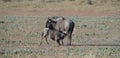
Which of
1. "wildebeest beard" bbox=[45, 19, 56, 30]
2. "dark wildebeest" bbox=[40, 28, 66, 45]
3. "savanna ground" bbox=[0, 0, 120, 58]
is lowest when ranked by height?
"savanna ground" bbox=[0, 0, 120, 58]

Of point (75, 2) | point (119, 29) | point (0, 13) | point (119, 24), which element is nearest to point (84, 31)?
point (119, 29)

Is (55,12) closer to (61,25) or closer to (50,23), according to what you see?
(61,25)

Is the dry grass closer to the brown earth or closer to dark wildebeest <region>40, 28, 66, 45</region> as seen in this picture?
the brown earth

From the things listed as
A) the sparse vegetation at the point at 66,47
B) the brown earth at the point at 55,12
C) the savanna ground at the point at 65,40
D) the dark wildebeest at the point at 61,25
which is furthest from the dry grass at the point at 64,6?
the dark wildebeest at the point at 61,25

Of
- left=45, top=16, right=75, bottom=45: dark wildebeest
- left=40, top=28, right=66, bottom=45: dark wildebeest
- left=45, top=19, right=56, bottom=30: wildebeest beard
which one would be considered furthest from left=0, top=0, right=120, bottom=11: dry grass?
left=40, top=28, right=66, bottom=45: dark wildebeest

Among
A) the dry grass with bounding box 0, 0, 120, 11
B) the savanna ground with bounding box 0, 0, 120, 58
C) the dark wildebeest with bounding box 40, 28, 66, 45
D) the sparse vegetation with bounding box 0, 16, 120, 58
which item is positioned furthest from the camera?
the dry grass with bounding box 0, 0, 120, 11

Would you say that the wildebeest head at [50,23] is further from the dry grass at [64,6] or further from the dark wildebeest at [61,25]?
the dry grass at [64,6]

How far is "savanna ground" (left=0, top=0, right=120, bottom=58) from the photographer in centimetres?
1571

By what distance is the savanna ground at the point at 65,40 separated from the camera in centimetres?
1571

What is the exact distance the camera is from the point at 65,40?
21.0m

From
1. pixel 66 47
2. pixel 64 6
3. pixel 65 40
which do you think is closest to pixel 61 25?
pixel 66 47

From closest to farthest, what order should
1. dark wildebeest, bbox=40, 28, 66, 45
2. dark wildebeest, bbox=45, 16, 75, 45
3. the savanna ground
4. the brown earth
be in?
the savanna ground, dark wildebeest, bbox=40, 28, 66, 45, dark wildebeest, bbox=45, 16, 75, 45, the brown earth

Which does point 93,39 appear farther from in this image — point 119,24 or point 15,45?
point 119,24

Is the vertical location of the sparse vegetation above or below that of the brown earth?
above
